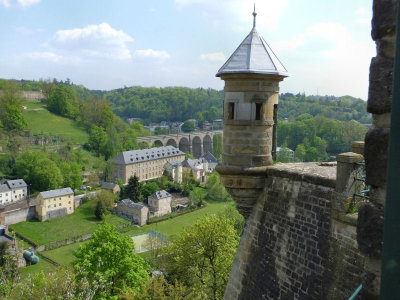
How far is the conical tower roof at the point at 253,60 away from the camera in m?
7.94

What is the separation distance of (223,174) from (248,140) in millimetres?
893

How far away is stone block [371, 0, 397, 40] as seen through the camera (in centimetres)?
195

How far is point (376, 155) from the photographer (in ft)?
6.72

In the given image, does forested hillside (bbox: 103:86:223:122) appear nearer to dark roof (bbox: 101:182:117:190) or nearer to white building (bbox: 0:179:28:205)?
dark roof (bbox: 101:182:117:190)

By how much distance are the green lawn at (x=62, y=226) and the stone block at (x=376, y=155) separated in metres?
47.7

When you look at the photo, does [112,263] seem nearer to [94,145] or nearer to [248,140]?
[248,140]

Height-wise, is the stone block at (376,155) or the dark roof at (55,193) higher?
the stone block at (376,155)

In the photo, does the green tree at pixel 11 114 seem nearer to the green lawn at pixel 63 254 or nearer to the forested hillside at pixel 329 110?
the green lawn at pixel 63 254

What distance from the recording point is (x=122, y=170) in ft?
236

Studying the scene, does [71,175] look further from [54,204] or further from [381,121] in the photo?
[381,121]

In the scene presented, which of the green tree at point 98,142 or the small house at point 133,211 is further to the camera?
the green tree at point 98,142

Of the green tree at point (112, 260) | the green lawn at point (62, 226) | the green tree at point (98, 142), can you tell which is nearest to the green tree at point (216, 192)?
the green lawn at point (62, 226)

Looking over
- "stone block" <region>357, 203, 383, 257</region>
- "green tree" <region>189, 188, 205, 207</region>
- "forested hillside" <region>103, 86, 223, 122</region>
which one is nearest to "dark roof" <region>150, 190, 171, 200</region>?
"green tree" <region>189, 188, 205, 207</region>

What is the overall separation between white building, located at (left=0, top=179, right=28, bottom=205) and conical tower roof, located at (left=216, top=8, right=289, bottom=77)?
2192 inches
